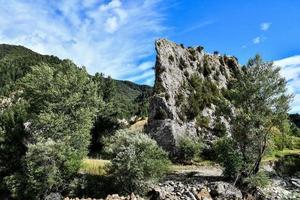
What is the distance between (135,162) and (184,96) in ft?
59.8

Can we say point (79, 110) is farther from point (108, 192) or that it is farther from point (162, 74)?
point (162, 74)

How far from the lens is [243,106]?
39656 mm

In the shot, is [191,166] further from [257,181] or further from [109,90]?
[109,90]

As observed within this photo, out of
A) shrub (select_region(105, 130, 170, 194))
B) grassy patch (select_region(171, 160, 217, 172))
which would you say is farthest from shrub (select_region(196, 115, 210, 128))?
shrub (select_region(105, 130, 170, 194))

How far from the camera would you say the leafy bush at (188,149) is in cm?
4372

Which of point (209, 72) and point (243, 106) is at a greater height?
point (209, 72)

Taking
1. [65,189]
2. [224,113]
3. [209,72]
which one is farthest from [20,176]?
[209,72]

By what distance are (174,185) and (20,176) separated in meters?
13.0

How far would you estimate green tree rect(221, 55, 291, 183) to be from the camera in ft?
125

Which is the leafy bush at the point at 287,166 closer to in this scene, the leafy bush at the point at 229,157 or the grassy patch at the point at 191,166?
the grassy patch at the point at 191,166

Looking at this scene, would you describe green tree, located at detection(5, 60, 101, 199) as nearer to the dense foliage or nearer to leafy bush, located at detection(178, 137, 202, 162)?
the dense foliage

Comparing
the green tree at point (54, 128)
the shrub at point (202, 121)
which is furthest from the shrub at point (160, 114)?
the green tree at point (54, 128)

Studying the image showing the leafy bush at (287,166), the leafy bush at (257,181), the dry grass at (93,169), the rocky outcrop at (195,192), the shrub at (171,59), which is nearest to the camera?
the rocky outcrop at (195,192)

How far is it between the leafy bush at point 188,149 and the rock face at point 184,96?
0.78 metres
